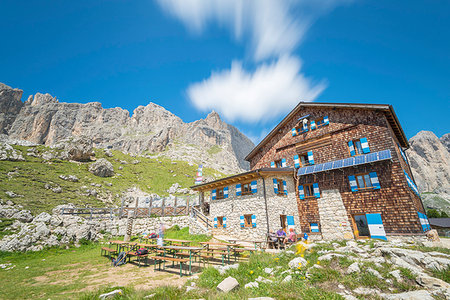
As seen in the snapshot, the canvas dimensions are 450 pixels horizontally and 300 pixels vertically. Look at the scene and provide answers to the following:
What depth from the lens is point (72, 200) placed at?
24234mm

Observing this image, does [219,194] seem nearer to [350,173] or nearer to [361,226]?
[350,173]

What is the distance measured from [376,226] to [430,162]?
96854 millimetres

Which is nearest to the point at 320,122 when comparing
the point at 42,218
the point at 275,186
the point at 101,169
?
the point at 275,186

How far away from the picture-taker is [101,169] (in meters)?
35.9

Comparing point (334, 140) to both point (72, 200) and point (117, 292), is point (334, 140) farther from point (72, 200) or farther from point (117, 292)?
point (72, 200)

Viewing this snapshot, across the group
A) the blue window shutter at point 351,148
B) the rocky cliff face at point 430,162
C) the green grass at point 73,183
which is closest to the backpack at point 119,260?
the green grass at point 73,183

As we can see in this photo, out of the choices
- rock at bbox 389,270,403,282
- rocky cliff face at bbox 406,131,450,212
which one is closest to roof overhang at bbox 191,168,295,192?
rock at bbox 389,270,403,282

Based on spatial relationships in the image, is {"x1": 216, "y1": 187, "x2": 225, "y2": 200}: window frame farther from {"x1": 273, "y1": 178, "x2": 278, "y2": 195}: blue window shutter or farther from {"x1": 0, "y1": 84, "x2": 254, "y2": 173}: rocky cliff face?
{"x1": 0, "y1": 84, "x2": 254, "y2": 173}: rocky cliff face

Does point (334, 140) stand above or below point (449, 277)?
above

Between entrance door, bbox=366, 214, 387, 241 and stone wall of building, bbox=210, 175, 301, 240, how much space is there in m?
5.04

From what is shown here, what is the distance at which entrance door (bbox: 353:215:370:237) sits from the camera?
1402 centimetres

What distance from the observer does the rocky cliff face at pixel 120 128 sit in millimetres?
94688

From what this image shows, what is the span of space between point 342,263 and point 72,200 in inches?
1113

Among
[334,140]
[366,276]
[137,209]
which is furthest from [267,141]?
[366,276]
